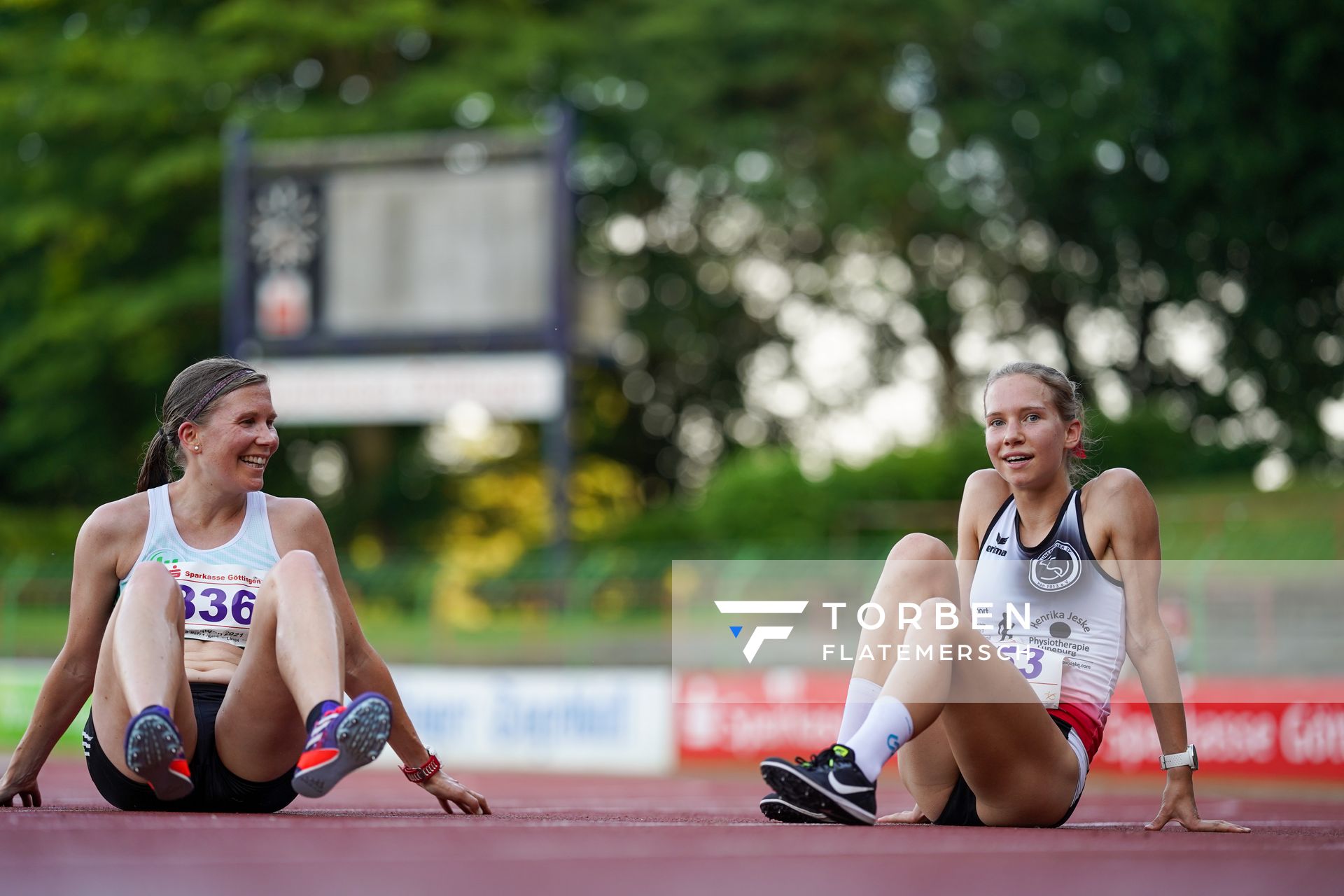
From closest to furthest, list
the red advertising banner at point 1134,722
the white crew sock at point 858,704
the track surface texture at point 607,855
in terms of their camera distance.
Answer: the track surface texture at point 607,855
the white crew sock at point 858,704
the red advertising banner at point 1134,722

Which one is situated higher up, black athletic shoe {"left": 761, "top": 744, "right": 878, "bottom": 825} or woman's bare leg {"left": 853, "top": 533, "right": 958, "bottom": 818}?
woman's bare leg {"left": 853, "top": 533, "right": 958, "bottom": 818}

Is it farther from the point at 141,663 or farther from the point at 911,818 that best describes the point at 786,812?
the point at 141,663

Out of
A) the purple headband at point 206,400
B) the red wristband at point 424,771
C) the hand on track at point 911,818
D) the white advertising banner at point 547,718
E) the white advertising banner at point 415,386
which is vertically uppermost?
the white advertising banner at point 415,386

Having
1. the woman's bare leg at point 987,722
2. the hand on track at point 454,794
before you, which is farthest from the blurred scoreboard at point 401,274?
the woman's bare leg at point 987,722

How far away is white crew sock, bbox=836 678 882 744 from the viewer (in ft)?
14.2

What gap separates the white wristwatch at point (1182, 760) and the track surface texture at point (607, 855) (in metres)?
0.18

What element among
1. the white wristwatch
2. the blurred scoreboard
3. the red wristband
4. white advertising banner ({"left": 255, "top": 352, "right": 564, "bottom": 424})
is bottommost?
the red wristband

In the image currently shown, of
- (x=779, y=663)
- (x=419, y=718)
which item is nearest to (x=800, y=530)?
(x=779, y=663)

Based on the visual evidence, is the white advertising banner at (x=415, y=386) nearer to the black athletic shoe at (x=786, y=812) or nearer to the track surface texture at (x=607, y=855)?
the track surface texture at (x=607, y=855)

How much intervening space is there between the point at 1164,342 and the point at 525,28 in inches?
435

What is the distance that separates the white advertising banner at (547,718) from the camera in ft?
47.9

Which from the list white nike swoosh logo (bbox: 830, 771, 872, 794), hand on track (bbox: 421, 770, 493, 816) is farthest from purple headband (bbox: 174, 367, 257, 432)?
white nike swoosh logo (bbox: 830, 771, 872, 794)

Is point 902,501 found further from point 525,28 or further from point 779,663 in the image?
point 525,28

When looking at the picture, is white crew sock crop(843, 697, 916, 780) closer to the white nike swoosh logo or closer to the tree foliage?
the white nike swoosh logo
